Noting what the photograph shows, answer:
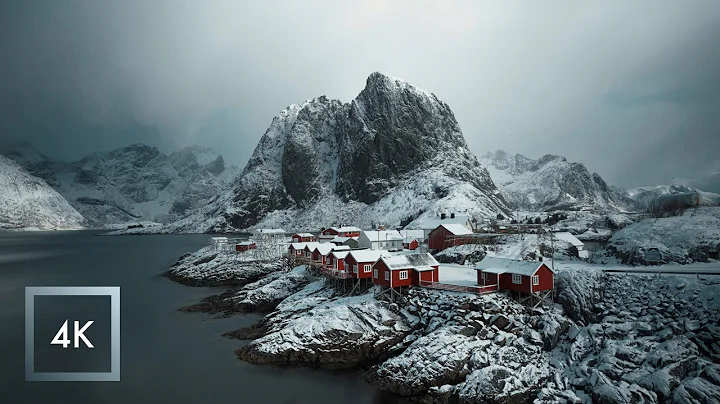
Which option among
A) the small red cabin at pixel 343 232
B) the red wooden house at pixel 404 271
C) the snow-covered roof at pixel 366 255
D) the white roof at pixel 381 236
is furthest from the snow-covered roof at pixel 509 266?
the small red cabin at pixel 343 232

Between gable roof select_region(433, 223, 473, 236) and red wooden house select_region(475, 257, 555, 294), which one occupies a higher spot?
gable roof select_region(433, 223, 473, 236)

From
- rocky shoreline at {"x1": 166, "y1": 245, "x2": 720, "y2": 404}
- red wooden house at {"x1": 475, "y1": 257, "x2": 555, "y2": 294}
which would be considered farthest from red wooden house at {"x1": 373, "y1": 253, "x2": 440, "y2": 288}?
red wooden house at {"x1": 475, "y1": 257, "x2": 555, "y2": 294}

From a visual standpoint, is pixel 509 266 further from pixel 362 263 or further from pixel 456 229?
pixel 456 229

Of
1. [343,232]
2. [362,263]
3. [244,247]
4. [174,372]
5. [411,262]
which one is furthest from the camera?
[343,232]

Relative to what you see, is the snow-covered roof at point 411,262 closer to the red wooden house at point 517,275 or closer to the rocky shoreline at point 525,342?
the rocky shoreline at point 525,342

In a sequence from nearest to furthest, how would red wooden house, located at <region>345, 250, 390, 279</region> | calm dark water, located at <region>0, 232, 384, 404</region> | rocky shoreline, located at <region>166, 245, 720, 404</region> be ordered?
rocky shoreline, located at <region>166, 245, 720, 404</region> < calm dark water, located at <region>0, 232, 384, 404</region> < red wooden house, located at <region>345, 250, 390, 279</region>

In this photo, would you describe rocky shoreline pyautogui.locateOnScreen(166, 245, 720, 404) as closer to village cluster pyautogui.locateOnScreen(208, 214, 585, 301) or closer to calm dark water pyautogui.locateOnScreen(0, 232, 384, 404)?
village cluster pyautogui.locateOnScreen(208, 214, 585, 301)

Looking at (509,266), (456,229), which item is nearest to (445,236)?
(456,229)
